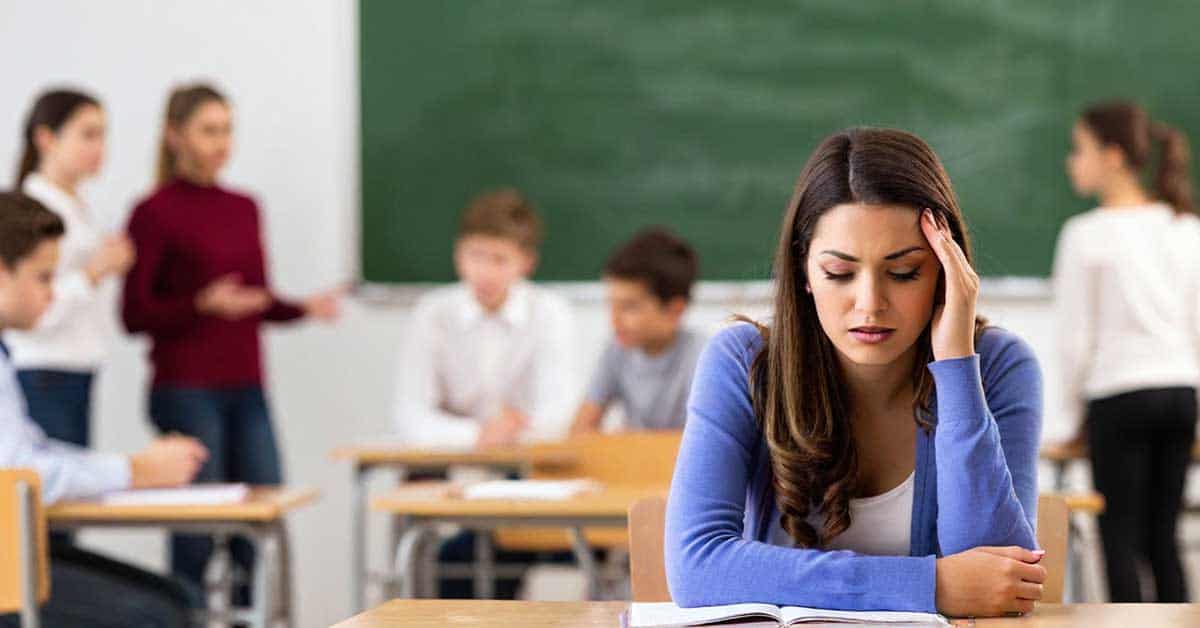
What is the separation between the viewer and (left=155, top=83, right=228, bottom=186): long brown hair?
15.2ft

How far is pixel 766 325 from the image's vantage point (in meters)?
1.92

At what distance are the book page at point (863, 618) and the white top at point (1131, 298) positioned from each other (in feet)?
9.77

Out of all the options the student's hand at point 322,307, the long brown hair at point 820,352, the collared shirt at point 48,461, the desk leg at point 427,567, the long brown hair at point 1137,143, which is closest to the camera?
the long brown hair at point 820,352

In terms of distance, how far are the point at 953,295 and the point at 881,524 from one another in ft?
0.97

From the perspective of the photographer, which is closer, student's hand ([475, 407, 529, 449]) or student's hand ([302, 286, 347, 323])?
student's hand ([475, 407, 529, 449])

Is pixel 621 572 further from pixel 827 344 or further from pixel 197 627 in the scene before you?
pixel 827 344

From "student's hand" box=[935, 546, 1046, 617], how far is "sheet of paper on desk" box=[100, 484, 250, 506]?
6.49 feet

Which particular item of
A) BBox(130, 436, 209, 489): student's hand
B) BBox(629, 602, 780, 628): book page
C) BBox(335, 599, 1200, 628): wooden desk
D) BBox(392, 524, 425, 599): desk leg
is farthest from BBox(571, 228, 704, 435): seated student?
BBox(629, 602, 780, 628): book page

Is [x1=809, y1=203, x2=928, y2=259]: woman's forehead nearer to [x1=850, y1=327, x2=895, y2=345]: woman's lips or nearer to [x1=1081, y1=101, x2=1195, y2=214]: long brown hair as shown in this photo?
[x1=850, y1=327, x2=895, y2=345]: woman's lips

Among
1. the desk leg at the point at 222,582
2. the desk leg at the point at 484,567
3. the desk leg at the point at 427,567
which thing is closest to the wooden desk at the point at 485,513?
the desk leg at the point at 427,567

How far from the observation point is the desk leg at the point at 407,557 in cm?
320

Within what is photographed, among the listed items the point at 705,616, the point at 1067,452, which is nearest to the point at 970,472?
the point at 705,616

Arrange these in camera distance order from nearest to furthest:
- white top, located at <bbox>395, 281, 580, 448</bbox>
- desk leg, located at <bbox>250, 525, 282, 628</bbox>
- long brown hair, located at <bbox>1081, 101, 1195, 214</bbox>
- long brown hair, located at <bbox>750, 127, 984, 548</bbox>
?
long brown hair, located at <bbox>750, 127, 984, 548</bbox> < desk leg, located at <bbox>250, 525, 282, 628</bbox> < long brown hair, located at <bbox>1081, 101, 1195, 214</bbox> < white top, located at <bbox>395, 281, 580, 448</bbox>

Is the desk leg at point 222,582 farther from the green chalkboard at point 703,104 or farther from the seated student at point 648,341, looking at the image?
the green chalkboard at point 703,104
